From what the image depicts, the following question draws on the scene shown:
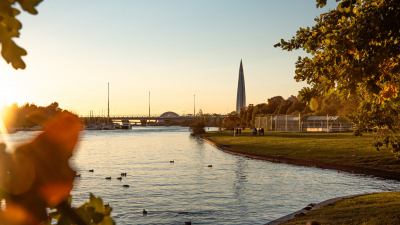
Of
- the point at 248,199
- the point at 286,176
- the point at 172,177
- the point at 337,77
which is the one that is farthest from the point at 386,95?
the point at 172,177

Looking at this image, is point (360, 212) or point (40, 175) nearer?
point (40, 175)

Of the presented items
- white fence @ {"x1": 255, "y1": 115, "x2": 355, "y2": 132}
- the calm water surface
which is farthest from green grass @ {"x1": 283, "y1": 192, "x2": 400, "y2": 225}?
white fence @ {"x1": 255, "y1": 115, "x2": 355, "y2": 132}

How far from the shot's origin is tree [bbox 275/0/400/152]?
729cm

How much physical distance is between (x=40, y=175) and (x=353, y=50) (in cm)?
794

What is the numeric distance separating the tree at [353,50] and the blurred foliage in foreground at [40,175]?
717 cm

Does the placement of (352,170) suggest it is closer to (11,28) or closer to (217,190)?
(217,190)

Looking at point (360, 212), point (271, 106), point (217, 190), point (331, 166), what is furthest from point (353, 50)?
point (271, 106)

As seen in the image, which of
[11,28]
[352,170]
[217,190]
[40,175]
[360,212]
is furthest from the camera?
[352,170]

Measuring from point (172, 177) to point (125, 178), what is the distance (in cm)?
270

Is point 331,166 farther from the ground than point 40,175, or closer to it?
closer to it

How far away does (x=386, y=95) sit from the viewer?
28.2ft

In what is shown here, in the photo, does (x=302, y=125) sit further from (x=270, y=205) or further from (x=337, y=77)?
(x=337, y=77)

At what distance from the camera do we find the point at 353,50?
7.85 meters

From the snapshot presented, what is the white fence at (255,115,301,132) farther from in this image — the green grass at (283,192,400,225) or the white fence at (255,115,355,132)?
the green grass at (283,192,400,225)
